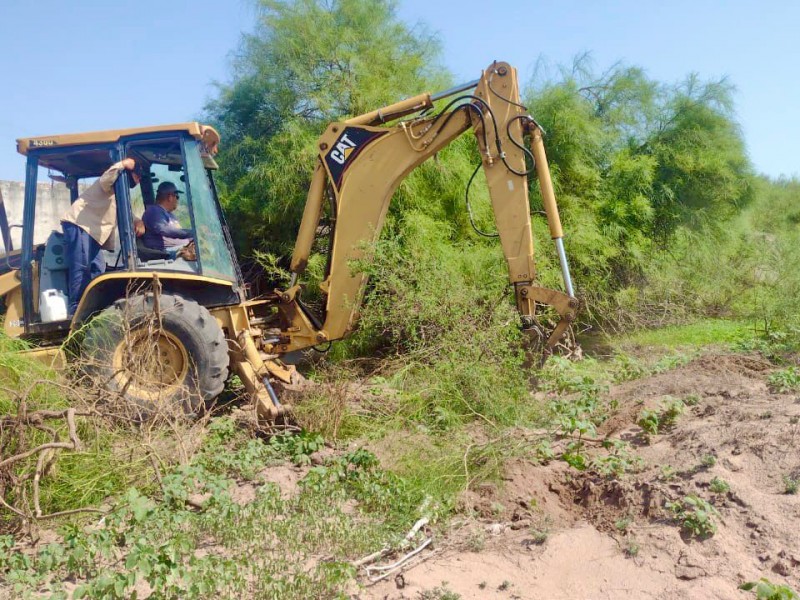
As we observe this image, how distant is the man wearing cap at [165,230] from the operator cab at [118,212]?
43 mm

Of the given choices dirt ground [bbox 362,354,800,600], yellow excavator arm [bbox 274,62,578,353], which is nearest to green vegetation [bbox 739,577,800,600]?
dirt ground [bbox 362,354,800,600]

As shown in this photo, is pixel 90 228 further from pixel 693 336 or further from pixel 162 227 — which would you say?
pixel 693 336

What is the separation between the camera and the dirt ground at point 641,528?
3.42 meters

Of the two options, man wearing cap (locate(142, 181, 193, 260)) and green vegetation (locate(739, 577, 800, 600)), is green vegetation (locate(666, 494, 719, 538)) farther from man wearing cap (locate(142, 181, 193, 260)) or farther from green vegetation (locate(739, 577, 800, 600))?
man wearing cap (locate(142, 181, 193, 260))

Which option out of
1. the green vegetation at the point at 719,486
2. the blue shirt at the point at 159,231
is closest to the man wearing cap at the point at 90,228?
the blue shirt at the point at 159,231

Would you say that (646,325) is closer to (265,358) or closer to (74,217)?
(265,358)

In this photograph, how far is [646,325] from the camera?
1003cm

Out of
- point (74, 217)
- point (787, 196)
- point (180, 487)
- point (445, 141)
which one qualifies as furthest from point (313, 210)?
point (787, 196)

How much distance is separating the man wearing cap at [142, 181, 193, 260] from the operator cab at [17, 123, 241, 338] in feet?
0.14

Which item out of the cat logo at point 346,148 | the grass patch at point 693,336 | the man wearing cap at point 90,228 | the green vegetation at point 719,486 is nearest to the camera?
the green vegetation at point 719,486

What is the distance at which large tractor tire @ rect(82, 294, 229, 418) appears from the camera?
5516 mm

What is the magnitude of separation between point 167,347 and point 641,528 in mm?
3911

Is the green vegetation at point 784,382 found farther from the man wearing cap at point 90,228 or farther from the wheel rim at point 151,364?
the man wearing cap at point 90,228

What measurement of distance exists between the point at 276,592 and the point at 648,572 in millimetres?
1827
